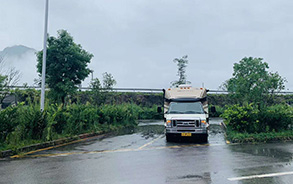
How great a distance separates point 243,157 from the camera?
8.92 m

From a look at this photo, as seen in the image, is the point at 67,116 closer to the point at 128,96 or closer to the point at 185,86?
the point at 185,86

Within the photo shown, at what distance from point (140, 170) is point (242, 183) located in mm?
2576

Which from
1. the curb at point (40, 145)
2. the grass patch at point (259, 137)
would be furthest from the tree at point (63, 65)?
the grass patch at point (259, 137)

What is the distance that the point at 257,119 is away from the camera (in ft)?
44.5

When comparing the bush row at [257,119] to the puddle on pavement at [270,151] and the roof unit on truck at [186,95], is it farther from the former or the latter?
the puddle on pavement at [270,151]

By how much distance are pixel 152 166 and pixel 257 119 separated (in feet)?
26.7

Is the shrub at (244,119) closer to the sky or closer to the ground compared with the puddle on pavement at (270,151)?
closer to the sky

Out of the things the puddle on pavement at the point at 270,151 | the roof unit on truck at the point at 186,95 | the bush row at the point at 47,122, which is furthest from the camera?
the roof unit on truck at the point at 186,95

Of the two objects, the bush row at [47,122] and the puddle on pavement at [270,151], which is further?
the bush row at [47,122]

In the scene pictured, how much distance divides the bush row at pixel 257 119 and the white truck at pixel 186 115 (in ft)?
4.84

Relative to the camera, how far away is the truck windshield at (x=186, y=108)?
44.6 ft

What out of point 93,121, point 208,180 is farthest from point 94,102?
point 208,180

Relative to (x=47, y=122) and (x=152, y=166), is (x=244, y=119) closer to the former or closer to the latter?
(x=152, y=166)

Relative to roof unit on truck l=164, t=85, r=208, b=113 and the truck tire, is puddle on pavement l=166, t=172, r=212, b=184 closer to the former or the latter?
the truck tire
